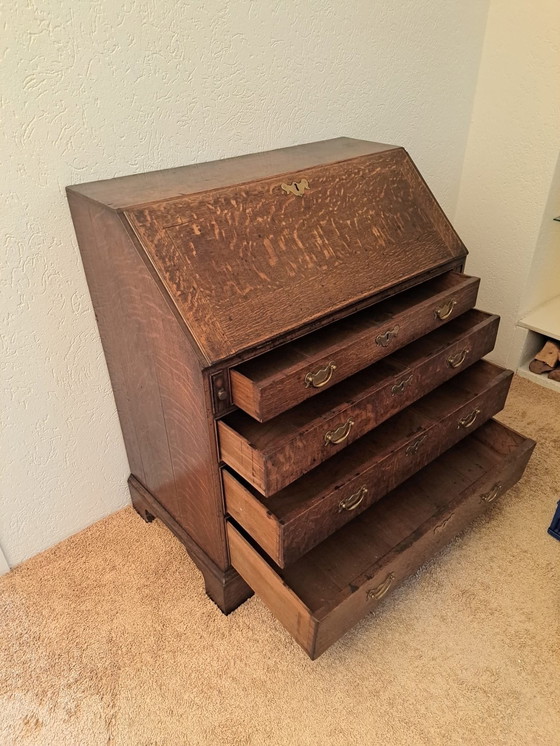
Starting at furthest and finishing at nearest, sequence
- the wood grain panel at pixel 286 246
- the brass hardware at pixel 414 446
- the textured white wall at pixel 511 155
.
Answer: the textured white wall at pixel 511 155 → the brass hardware at pixel 414 446 → the wood grain panel at pixel 286 246

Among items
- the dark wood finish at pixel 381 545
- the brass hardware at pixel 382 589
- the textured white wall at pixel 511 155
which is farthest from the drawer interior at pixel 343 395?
the textured white wall at pixel 511 155

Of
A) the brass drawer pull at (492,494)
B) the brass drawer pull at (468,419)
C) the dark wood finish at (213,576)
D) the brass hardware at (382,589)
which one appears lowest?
the dark wood finish at (213,576)

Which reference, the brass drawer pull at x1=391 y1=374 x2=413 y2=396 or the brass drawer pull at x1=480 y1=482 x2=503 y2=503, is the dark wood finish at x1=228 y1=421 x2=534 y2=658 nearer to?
the brass drawer pull at x1=480 y1=482 x2=503 y2=503

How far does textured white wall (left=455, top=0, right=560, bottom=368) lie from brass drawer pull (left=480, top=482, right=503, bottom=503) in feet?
2.72

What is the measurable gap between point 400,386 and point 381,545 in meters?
0.35

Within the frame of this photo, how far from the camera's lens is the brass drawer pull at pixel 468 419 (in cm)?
122

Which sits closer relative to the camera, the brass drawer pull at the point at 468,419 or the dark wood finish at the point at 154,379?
the dark wood finish at the point at 154,379

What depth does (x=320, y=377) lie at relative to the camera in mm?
943

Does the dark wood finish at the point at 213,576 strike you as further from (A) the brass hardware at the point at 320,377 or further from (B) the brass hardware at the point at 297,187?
(B) the brass hardware at the point at 297,187

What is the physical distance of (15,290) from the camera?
1070mm

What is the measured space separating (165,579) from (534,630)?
85cm

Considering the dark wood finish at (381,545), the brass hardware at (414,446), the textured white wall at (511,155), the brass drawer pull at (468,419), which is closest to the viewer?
the dark wood finish at (381,545)

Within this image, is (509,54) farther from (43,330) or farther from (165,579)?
(165,579)

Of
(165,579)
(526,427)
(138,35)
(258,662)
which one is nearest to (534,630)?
(258,662)
